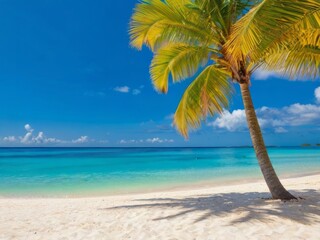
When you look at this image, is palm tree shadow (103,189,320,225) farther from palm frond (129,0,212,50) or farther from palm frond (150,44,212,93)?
palm frond (129,0,212,50)

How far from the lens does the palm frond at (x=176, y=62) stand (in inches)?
278

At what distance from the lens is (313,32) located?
540 centimetres

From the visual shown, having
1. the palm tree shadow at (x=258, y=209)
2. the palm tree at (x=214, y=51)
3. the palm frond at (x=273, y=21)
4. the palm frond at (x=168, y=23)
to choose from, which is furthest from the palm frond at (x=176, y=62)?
the palm tree shadow at (x=258, y=209)

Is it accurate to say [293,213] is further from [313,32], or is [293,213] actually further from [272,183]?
[313,32]

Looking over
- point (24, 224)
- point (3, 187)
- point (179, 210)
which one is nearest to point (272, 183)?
point (179, 210)

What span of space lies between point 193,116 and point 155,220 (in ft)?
10.7

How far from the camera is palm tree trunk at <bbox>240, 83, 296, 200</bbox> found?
653cm

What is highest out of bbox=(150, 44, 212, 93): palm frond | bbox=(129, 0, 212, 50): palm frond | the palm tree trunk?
bbox=(129, 0, 212, 50): palm frond

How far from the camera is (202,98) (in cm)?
754

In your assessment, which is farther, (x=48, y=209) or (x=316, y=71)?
(x=48, y=209)

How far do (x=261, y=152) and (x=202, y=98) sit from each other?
2.02m

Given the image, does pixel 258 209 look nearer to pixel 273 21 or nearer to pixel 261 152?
pixel 261 152

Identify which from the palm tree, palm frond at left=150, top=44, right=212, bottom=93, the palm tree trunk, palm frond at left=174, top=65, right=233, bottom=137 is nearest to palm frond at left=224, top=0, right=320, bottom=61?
the palm tree

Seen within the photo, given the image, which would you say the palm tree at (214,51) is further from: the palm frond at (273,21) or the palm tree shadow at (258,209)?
the palm tree shadow at (258,209)
